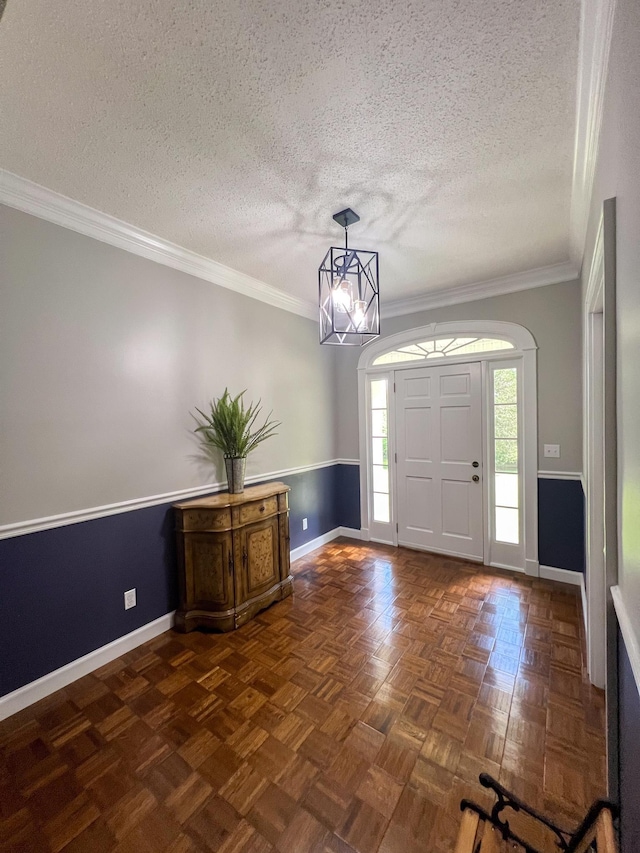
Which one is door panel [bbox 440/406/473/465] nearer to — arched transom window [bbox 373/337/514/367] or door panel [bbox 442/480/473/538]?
door panel [bbox 442/480/473/538]

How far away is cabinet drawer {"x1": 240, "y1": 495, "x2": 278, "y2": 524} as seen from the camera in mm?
A: 2502

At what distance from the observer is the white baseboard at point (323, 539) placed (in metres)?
3.61

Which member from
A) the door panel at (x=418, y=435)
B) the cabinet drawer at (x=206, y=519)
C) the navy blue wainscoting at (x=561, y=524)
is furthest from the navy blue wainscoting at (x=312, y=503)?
the navy blue wainscoting at (x=561, y=524)

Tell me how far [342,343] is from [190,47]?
1.38m

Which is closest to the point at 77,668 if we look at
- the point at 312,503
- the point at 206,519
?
the point at 206,519

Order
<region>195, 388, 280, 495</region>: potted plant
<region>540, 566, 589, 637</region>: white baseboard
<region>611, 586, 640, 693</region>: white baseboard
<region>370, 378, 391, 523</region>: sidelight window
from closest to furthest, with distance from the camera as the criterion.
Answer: <region>611, 586, 640, 693</region>: white baseboard < <region>195, 388, 280, 495</region>: potted plant < <region>540, 566, 589, 637</region>: white baseboard < <region>370, 378, 391, 523</region>: sidelight window

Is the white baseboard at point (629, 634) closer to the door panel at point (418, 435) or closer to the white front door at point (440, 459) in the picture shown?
the white front door at point (440, 459)

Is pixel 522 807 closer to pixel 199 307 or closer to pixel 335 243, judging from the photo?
pixel 335 243

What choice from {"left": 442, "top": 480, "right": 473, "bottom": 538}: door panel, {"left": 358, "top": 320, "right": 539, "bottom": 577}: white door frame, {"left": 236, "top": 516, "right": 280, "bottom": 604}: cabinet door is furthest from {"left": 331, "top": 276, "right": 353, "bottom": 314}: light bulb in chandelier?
{"left": 442, "top": 480, "right": 473, "bottom": 538}: door panel

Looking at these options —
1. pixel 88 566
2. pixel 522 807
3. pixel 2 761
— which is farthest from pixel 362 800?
pixel 88 566

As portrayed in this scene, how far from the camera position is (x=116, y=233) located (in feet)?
7.14

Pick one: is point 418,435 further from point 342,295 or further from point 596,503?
point 342,295

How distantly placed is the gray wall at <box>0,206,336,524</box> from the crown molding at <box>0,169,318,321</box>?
5 centimetres

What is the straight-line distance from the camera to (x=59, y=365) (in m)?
1.93
